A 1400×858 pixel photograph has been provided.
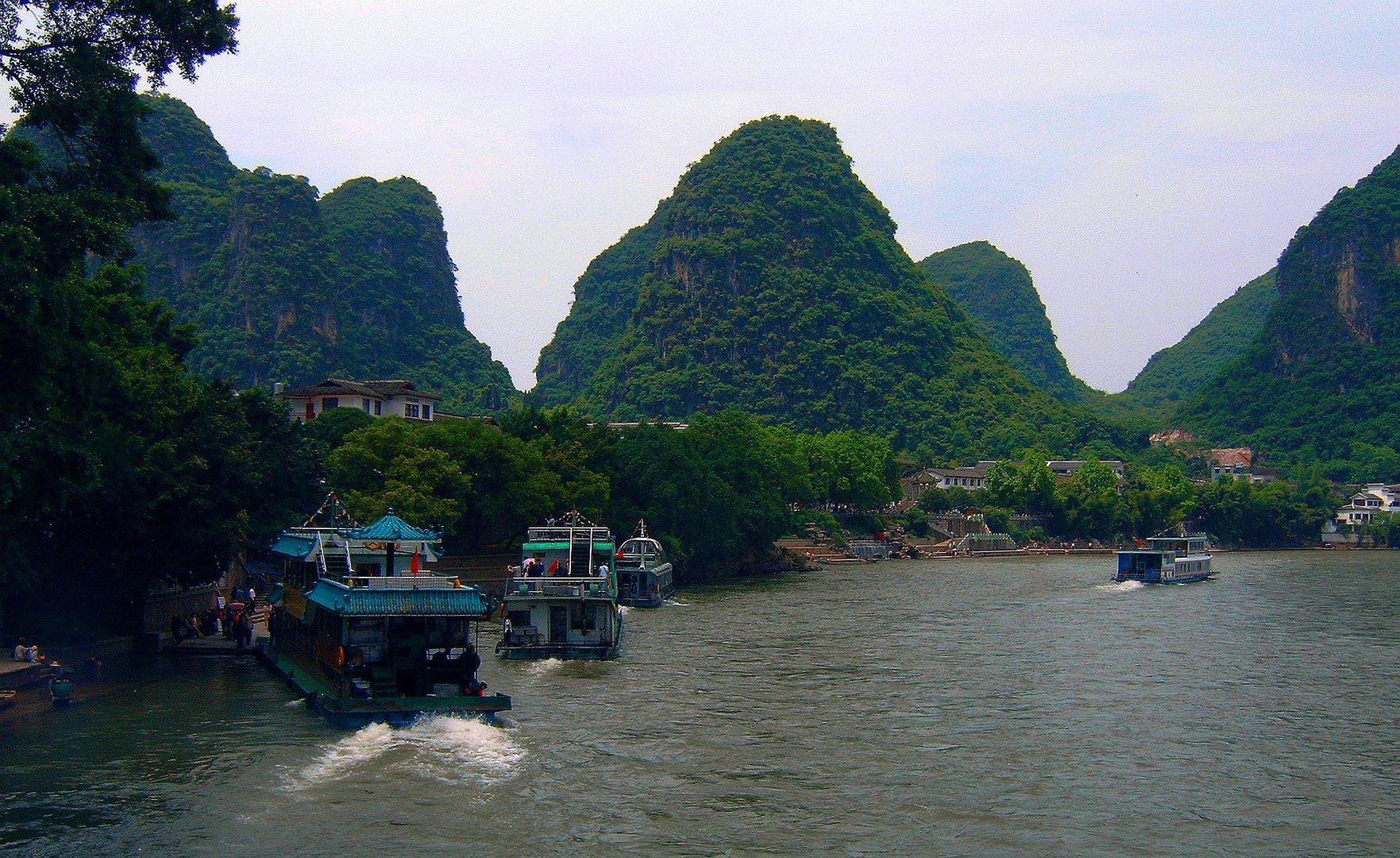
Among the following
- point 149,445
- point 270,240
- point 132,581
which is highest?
point 270,240

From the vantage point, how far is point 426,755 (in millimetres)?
28391

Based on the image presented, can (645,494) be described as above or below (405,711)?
above

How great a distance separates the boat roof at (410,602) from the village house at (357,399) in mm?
57925

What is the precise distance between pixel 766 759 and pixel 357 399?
6586cm

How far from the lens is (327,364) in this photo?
550 ft

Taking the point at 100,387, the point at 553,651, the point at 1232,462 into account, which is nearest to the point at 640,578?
the point at 553,651

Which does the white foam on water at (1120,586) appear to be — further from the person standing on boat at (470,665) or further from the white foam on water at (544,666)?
the person standing on boat at (470,665)

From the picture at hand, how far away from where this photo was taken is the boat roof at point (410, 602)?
30328mm

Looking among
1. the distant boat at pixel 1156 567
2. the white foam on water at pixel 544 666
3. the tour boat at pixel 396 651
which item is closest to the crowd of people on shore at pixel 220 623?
the white foam on water at pixel 544 666

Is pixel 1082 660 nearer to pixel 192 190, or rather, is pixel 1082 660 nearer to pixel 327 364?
pixel 327 364

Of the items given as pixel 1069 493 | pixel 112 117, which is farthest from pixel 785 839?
pixel 1069 493

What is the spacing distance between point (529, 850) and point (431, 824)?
220cm

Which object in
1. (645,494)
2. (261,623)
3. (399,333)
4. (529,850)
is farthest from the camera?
(399,333)

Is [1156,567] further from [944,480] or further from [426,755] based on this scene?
[944,480]
